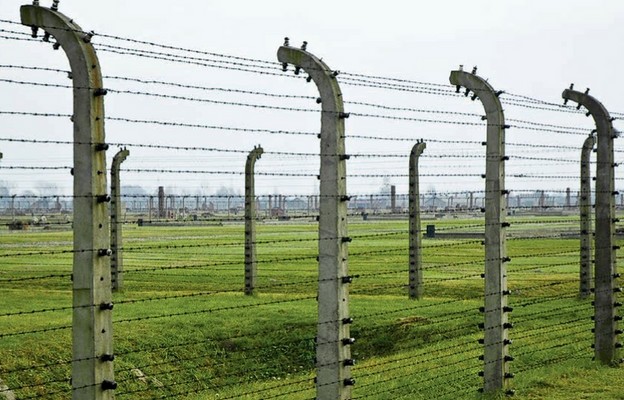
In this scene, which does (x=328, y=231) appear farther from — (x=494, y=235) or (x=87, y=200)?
(x=494, y=235)

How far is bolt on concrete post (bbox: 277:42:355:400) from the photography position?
885 centimetres

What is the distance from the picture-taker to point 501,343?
1155cm

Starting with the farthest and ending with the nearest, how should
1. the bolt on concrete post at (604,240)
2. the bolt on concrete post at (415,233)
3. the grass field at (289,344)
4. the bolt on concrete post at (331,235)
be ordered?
the bolt on concrete post at (415,233), the bolt on concrete post at (604,240), the grass field at (289,344), the bolt on concrete post at (331,235)

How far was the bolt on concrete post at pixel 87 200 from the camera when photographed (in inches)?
270

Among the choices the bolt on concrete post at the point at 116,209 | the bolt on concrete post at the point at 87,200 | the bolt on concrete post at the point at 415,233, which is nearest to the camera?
the bolt on concrete post at the point at 87,200

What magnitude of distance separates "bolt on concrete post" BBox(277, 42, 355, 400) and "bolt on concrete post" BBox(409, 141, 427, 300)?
1263 centimetres

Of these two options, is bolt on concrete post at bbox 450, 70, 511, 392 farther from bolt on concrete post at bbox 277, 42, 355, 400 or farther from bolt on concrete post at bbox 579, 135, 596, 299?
bolt on concrete post at bbox 579, 135, 596, 299

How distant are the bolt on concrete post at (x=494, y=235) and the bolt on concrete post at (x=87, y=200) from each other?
5693 mm

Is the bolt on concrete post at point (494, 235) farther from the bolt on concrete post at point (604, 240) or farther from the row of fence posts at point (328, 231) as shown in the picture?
the bolt on concrete post at point (604, 240)

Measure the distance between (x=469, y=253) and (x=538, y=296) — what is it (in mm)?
22281

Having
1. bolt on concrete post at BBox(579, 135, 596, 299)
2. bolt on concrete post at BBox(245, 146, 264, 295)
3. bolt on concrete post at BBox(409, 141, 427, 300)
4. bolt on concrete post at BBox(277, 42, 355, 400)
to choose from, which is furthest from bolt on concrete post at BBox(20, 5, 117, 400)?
bolt on concrete post at BBox(579, 135, 596, 299)

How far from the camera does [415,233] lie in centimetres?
2178

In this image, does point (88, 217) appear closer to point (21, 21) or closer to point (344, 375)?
point (21, 21)

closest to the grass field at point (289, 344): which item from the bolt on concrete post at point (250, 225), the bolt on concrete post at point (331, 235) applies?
the bolt on concrete post at point (250, 225)
